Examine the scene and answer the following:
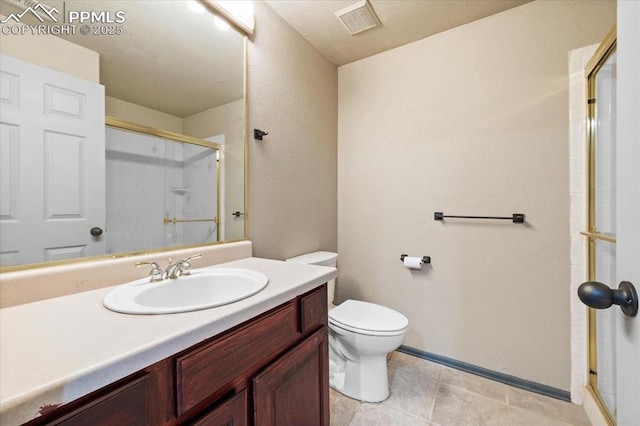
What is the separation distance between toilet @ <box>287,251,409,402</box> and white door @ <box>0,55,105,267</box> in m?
1.19

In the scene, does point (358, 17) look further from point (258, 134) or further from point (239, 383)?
point (239, 383)

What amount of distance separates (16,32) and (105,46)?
0.73ft

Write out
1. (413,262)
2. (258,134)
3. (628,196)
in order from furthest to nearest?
(413,262) → (258,134) → (628,196)

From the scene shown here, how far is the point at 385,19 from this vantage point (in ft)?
5.59

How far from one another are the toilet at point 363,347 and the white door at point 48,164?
46.8 inches

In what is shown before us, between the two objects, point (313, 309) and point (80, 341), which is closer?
point (80, 341)

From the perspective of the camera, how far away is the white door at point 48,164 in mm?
770

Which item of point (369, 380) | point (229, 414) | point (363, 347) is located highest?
point (229, 414)

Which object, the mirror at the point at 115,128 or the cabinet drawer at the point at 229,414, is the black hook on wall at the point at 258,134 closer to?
the mirror at the point at 115,128

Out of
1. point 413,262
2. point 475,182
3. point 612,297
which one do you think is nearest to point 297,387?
point 612,297

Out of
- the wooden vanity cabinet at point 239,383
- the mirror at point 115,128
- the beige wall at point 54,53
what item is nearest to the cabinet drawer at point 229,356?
the wooden vanity cabinet at point 239,383

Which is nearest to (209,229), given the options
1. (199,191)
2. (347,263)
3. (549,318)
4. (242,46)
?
(199,191)

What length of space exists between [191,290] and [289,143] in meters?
1.10

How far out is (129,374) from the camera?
19.6 inches
